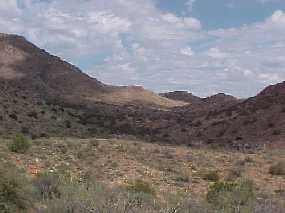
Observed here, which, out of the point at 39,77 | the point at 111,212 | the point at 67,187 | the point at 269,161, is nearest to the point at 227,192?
the point at 67,187

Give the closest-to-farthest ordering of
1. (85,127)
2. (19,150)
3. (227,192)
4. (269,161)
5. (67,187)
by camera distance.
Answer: (67,187) < (227,192) < (19,150) < (269,161) < (85,127)

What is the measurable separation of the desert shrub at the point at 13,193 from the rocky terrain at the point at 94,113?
25944 millimetres

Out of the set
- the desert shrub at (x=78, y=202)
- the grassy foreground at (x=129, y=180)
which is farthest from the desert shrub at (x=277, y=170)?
the desert shrub at (x=78, y=202)

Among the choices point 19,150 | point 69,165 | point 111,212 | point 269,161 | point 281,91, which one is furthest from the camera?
point 281,91

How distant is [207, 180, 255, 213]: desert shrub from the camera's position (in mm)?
11544

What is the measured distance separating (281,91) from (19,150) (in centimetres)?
4436

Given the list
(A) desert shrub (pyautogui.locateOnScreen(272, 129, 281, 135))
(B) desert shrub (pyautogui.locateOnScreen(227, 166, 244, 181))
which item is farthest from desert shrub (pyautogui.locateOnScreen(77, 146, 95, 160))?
(A) desert shrub (pyautogui.locateOnScreen(272, 129, 281, 135))

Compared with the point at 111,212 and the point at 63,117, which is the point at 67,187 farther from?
the point at 63,117

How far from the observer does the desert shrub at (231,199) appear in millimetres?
11544

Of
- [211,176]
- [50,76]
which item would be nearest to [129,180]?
[211,176]

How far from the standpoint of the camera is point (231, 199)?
504 inches

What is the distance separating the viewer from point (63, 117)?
192 feet

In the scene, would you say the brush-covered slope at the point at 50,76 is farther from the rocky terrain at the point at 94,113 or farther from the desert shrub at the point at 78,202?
the desert shrub at the point at 78,202

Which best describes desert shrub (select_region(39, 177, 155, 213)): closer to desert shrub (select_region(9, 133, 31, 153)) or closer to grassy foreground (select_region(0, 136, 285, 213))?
grassy foreground (select_region(0, 136, 285, 213))
